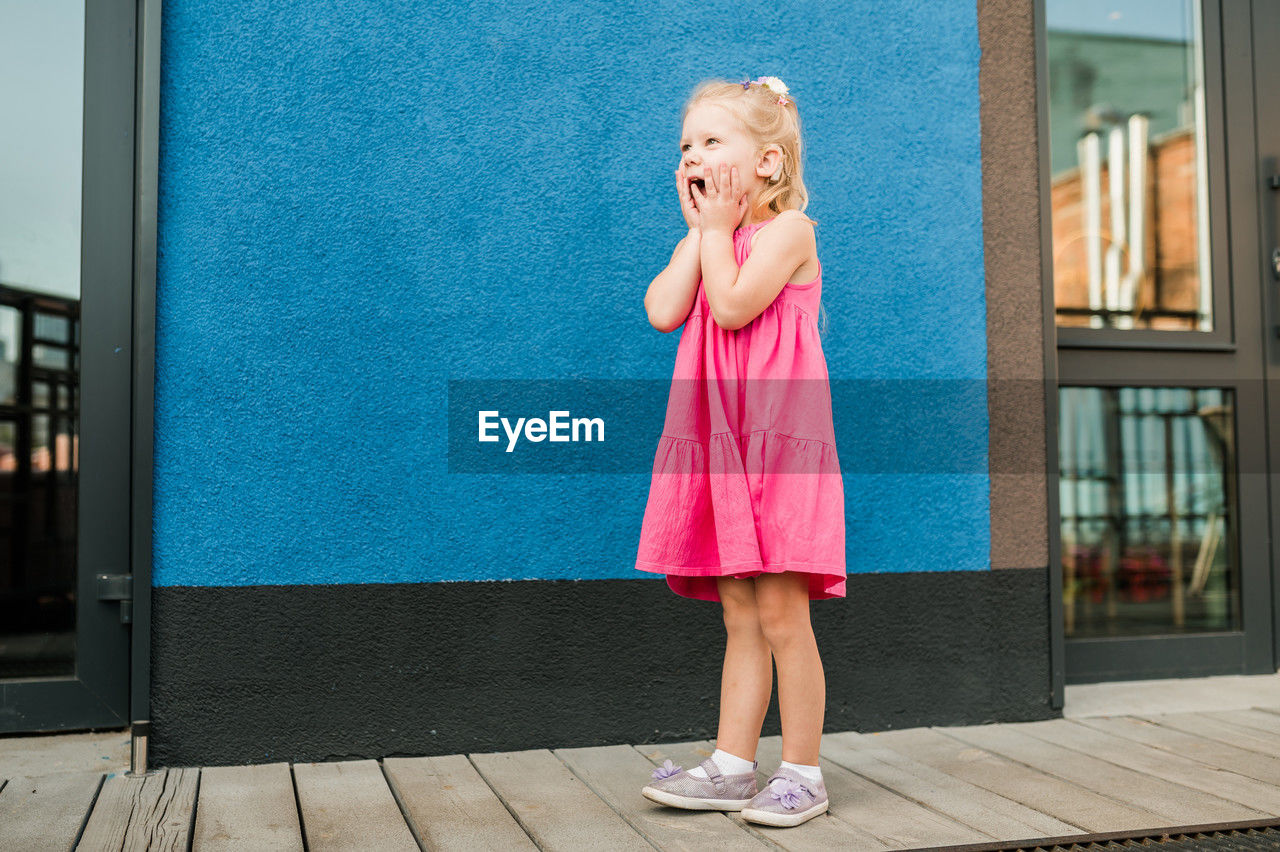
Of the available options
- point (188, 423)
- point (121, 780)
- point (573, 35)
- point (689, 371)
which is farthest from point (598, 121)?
point (121, 780)

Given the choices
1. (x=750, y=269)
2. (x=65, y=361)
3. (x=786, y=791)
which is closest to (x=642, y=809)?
(x=786, y=791)

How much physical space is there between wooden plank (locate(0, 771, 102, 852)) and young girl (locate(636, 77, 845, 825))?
1.02 metres

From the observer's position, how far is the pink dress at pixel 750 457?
1.83 meters

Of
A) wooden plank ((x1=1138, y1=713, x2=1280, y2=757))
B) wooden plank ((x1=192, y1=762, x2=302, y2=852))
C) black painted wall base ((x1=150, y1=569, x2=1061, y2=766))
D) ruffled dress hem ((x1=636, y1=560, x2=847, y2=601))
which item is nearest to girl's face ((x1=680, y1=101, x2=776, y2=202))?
ruffled dress hem ((x1=636, y1=560, x2=847, y2=601))

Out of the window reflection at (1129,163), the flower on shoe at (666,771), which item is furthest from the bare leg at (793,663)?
the window reflection at (1129,163)

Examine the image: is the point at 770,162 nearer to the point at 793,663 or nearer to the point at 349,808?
the point at 793,663

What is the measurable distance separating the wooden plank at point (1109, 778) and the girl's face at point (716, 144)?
1375 mm

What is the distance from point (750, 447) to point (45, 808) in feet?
4.75

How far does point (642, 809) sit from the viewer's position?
6.30 feet

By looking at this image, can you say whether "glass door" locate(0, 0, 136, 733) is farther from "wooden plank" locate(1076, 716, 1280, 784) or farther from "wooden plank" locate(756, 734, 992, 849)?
"wooden plank" locate(1076, 716, 1280, 784)

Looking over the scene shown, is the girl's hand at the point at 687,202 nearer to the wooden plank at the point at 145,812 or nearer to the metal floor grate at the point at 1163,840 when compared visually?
the metal floor grate at the point at 1163,840

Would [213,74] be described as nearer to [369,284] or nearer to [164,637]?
[369,284]

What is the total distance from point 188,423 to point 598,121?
3.80 feet

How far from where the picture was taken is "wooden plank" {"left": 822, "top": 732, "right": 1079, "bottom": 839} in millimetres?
1817
